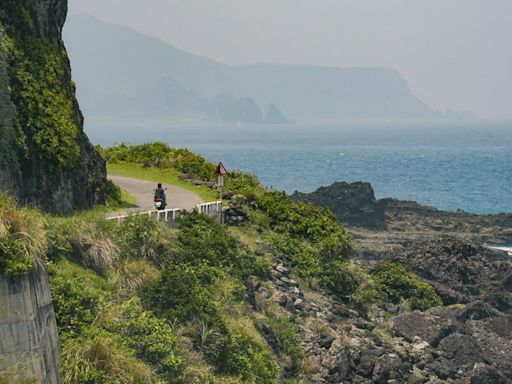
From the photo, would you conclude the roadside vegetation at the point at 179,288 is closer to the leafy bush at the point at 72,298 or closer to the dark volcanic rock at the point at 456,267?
the leafy bush at the point at 72,298

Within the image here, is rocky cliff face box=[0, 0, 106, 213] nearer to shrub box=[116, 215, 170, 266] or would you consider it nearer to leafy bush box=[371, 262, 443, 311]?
shrub box=[116, 215, 170, 266]

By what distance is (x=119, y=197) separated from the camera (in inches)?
1247

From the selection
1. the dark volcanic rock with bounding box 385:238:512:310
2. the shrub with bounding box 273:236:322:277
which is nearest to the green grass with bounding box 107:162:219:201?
the shrub with bounding box 273:236:322:277

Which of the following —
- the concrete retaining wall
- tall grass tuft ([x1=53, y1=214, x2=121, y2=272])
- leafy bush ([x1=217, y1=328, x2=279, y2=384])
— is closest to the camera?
the concrete retaining wall

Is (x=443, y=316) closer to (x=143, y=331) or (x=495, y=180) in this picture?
(x=143, y=331)

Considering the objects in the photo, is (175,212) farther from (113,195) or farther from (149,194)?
(149,194)

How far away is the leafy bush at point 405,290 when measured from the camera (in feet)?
112

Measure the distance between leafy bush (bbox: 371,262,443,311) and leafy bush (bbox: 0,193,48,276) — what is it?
19751 mm

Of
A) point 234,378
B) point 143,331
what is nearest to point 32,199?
point 143,331

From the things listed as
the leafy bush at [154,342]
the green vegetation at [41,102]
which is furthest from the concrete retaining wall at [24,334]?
the green vegetation at [41,102]

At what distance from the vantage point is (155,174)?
138 feet

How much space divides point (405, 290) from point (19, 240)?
21604 millimetres

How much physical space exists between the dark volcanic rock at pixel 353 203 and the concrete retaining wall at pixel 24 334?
207ft

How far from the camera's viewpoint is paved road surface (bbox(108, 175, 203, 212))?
1285 inches
